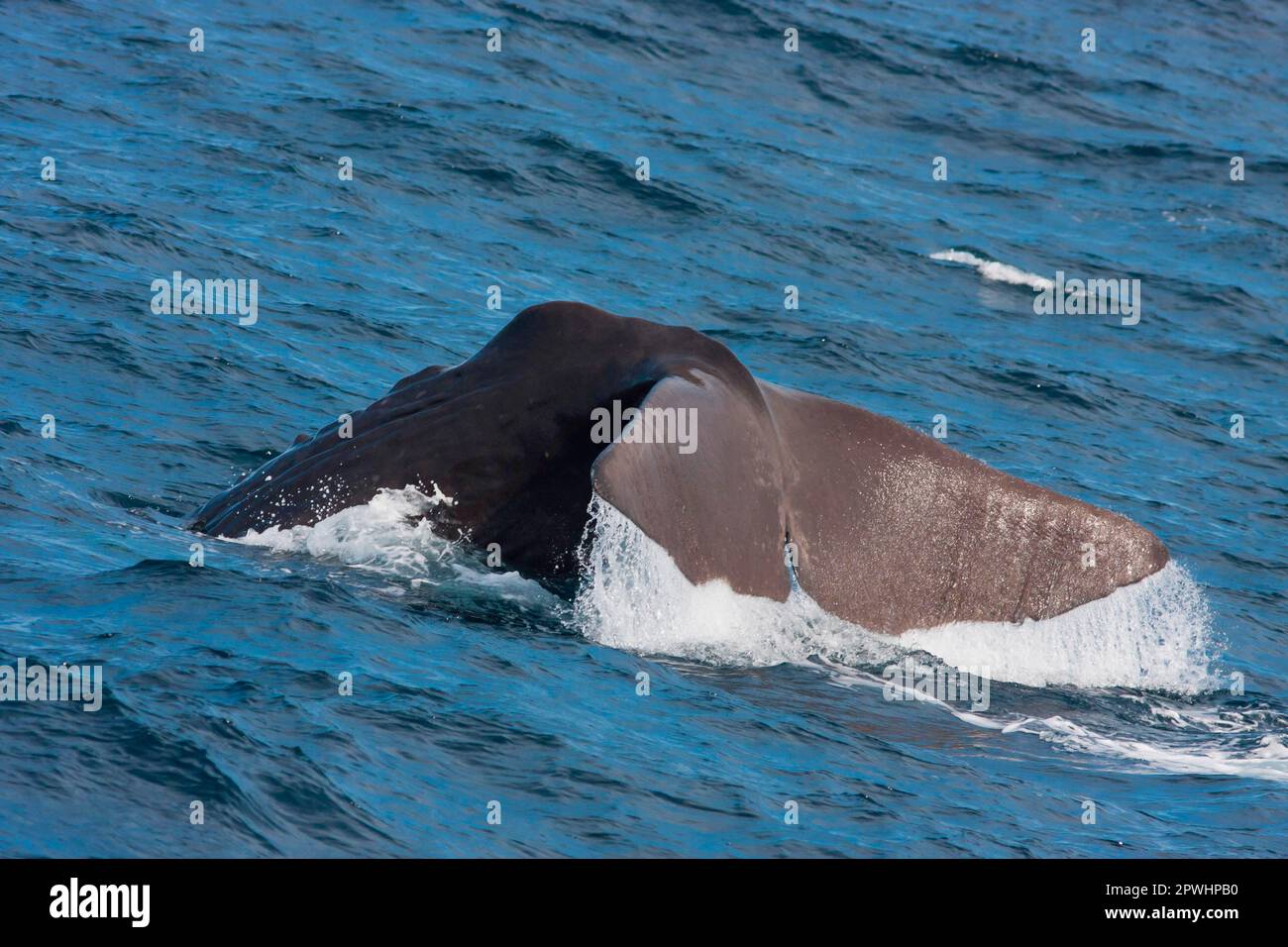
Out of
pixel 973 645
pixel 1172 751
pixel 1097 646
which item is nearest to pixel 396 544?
pixel 973 645

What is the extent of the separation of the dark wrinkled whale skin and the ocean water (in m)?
0.22

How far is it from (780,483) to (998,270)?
14589 mm

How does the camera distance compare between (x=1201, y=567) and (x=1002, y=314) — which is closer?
(x=1201, y=567)

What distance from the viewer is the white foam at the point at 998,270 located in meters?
21.7

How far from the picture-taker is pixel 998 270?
72.1 ft

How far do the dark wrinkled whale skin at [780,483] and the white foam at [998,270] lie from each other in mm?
13328

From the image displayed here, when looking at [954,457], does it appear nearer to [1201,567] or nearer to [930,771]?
[930,771]

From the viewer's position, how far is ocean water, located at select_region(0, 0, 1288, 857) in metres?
7.51

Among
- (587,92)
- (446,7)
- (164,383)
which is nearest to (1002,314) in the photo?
(587,92)

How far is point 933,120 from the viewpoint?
90.7ft

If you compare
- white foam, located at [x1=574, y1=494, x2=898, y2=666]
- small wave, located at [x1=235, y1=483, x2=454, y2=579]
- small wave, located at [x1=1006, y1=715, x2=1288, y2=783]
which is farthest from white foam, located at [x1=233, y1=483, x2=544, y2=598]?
small wave, located at [x1=1006, y1=715, x2=1288, y2=783]

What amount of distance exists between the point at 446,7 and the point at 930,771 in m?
22.7

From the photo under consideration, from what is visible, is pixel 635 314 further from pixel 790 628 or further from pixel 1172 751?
pixel 1172 751

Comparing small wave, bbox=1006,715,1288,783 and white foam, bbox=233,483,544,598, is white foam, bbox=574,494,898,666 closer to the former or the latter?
white foam, bbox=233,483,544,598
